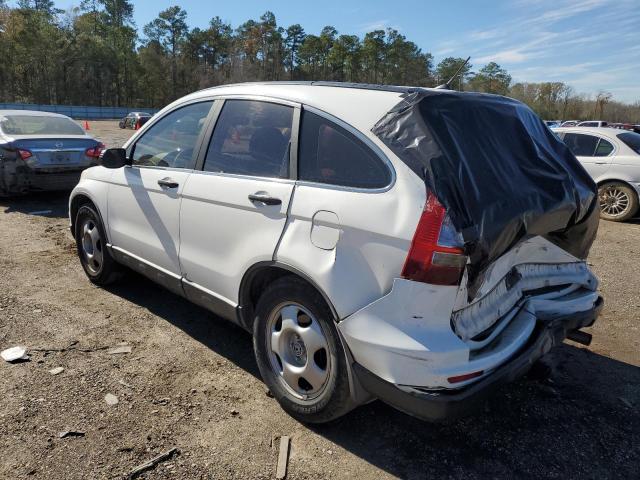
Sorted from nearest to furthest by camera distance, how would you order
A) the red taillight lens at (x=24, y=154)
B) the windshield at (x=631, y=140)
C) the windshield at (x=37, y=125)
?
the red taillight lens at (x=24, y=154), the windshield at (x=37, y=125), the windshield at (x=631, y=140)

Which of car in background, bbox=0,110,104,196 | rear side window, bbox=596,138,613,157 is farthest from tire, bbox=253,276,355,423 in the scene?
rear side window, bbox=596,138,613,157

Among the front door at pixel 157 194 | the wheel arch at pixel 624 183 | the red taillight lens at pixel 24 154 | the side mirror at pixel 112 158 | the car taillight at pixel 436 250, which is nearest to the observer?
the car taillight at pixel 436 250

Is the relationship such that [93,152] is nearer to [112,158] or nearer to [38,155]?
[38,155]

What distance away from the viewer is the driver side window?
11.7 ft

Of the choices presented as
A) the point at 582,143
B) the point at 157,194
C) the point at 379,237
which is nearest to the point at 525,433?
the point at 379,237

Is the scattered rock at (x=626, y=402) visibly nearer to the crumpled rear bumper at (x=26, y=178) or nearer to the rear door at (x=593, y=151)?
the rear door at (x=593, y=151)

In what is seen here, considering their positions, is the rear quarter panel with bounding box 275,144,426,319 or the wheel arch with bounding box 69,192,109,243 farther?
the wheel arch with bounding box 69,192,109,243

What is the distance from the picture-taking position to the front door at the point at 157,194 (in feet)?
11.7

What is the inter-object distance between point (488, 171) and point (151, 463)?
227 centimetres

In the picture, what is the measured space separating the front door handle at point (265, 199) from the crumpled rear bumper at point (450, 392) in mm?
996

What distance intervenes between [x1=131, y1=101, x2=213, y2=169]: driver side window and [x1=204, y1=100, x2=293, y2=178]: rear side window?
244 millimetres

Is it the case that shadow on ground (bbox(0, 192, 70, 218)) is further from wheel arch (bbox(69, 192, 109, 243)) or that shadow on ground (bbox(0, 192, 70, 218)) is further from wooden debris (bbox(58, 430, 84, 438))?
wooden debris (bbox(58, 430, 84, 438))

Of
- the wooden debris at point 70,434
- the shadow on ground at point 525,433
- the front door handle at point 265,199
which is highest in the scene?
the front door handle at point 265,199

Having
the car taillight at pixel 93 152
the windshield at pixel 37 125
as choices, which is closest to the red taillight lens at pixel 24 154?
the windshield at pixel 37 125
